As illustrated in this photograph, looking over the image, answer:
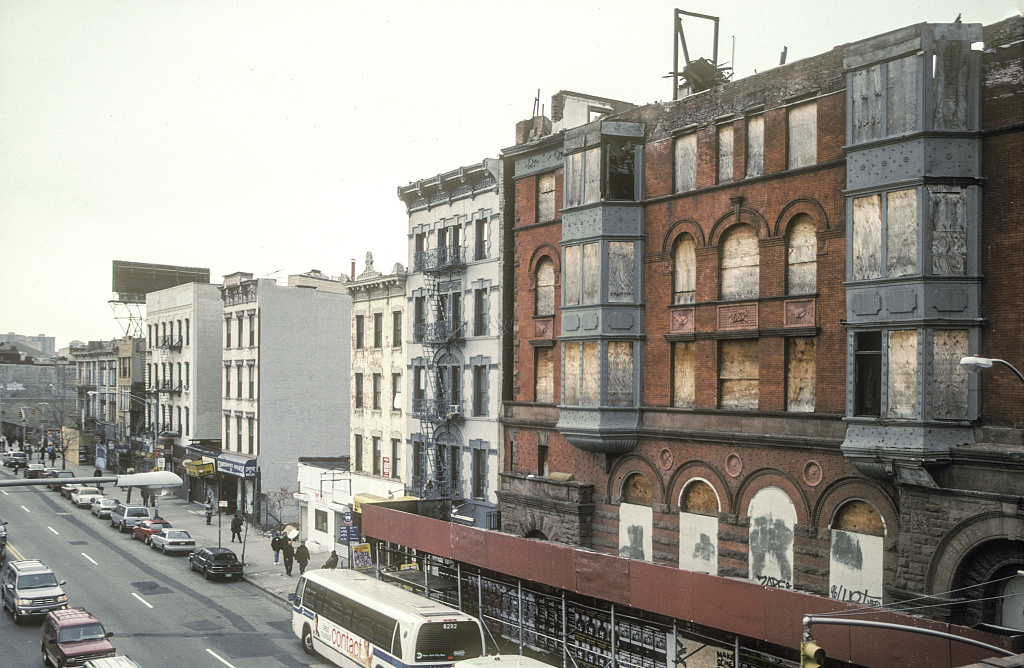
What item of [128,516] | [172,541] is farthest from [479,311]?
[128,516]

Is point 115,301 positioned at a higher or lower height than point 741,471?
higher

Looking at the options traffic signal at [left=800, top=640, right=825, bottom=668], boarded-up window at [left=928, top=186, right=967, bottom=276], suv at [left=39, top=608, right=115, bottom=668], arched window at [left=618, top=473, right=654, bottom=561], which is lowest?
suv at [left=39, top=608, right=115, bottom=668]

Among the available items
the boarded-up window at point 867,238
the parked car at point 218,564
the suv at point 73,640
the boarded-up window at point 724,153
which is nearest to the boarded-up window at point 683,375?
the boarded-up window at point 724,153

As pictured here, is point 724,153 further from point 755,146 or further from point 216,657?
point 216,657

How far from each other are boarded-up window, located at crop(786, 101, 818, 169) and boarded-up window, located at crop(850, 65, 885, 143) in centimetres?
189

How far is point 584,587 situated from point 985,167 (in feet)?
45.8

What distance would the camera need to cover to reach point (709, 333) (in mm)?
24422

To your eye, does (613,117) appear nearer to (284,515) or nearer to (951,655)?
(951,655)

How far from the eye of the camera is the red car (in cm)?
4734

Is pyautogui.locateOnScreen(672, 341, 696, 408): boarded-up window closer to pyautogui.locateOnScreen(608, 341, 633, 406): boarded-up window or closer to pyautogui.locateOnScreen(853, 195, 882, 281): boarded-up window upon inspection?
pyautogui.locateOnScreen(608, 341, 633, 406): boarded-up window

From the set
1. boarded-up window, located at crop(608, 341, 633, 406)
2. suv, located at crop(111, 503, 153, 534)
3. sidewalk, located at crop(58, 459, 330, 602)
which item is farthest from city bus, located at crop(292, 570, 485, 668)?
suv, located at crop(111, 503, 153, 534)

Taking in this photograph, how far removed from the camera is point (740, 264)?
23.8m

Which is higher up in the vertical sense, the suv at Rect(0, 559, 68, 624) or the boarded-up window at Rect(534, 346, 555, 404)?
the boarded-up window at Rect(534, 346, 555, 404)

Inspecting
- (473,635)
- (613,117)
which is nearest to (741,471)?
(473,635)
